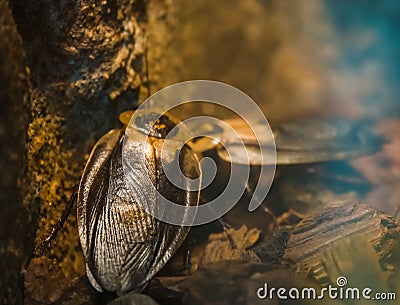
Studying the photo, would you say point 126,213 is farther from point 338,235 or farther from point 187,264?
point 338,235

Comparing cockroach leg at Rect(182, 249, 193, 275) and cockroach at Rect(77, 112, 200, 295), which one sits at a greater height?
cockroach at Rect(77, 112, 200, 295)

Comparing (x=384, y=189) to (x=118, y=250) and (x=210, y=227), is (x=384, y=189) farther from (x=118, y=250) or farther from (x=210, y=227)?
(x=118, y=250)

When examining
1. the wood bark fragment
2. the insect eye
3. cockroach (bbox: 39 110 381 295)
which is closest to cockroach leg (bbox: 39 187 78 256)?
cockroach (bbox: 39 110 381 295)

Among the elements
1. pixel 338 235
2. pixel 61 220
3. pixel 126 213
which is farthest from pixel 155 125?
pixel 338 235

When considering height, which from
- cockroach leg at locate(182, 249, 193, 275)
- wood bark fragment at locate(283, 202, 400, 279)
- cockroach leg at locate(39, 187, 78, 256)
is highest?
cockroach leg at locate(39, 187, 78, 256)

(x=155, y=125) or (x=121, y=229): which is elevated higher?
(x=155, y=125)

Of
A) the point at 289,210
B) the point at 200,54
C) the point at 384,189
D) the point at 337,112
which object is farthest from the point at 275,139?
the point at 200,54

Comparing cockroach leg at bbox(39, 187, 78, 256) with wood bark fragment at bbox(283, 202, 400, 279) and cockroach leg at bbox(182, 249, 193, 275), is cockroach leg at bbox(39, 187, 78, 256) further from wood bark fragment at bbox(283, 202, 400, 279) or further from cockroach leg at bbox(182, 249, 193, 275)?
wood bark fragment at bbox(283, 202, 400, 279)

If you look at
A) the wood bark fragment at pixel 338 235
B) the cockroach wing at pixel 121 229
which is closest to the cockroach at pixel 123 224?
the cockroach wing at pixel 121 229
